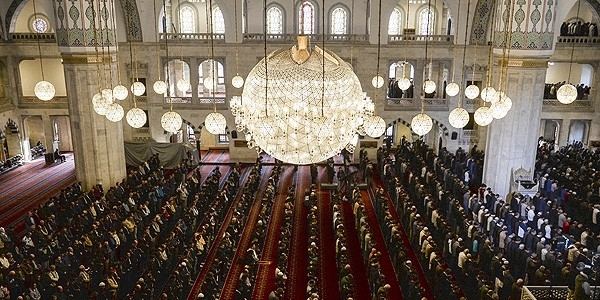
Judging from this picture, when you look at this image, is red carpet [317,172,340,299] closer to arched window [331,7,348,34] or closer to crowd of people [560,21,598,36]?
arched window [331,7,348,34]

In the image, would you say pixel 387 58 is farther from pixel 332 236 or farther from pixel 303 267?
pixel 303 267

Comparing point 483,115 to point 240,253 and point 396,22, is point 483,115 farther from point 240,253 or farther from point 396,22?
point 396,22

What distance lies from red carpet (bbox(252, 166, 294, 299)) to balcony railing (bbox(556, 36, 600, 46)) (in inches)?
430

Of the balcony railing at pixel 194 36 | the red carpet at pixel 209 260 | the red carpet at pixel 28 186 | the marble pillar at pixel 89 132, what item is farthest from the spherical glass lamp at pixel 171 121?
the balcony railing at pixel 194 36

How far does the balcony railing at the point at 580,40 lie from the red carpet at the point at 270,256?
35.8ft

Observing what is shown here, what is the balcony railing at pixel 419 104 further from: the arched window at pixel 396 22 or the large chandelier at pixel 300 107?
the large chandelier at pixel 300 107

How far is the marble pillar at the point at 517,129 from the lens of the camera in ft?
41.9

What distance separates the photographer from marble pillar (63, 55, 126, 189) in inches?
526

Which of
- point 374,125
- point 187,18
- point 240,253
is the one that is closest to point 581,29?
point 240,253

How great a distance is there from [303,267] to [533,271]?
4236mm

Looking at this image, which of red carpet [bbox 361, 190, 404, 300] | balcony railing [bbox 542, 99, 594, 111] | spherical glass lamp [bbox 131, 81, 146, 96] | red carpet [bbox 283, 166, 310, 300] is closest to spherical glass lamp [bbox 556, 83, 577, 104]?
red carpet [bbox 361, 190, 404, 300]

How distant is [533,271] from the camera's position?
9141 millimetres

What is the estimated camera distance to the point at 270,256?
11.1 metres

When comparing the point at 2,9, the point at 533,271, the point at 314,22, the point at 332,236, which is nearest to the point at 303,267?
the point at 332,236
